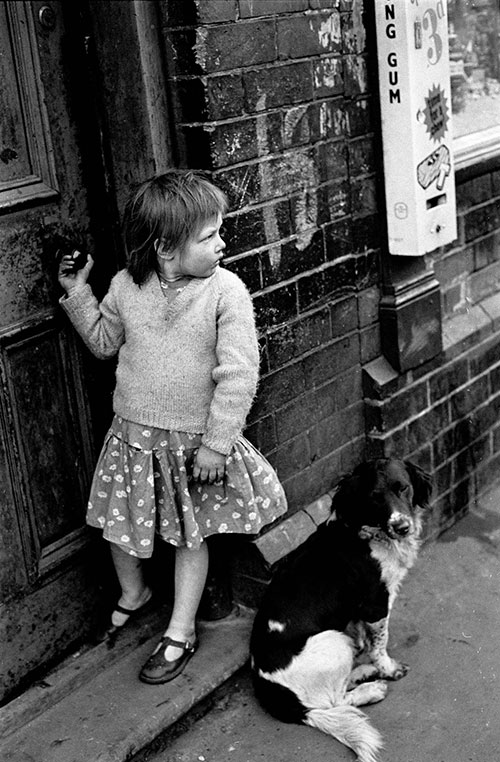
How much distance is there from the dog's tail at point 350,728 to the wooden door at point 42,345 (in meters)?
0.92

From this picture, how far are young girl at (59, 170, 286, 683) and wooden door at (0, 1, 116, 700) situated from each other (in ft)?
0.42

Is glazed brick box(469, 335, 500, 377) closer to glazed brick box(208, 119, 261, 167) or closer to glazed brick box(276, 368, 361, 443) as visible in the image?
glazed brick box(276, 368, 361, 443)

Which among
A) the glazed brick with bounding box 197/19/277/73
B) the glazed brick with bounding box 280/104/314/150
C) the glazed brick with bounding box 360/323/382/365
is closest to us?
the glazed brick with bounding box 197/19/277/73

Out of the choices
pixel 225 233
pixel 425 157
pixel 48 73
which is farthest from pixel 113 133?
pixel 425 157

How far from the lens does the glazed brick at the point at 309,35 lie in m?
3.40

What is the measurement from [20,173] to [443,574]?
92.0 inches

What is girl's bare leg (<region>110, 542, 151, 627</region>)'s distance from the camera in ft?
11.3

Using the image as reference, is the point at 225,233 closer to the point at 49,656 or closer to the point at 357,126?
the point at 357,126

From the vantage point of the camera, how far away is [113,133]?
3.23 meters

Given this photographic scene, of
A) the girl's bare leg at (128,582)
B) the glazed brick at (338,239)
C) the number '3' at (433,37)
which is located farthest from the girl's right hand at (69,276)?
the number '3' at (433,37)

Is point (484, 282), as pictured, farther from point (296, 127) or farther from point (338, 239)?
point (296, 127)

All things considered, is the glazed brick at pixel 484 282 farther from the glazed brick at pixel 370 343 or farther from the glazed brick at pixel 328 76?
the glazed brick at pixel 328 76

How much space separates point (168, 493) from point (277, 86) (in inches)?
55.1

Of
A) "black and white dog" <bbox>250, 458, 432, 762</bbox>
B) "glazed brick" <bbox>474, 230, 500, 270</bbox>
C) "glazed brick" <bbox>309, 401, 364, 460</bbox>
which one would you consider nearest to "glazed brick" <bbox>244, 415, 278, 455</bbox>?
"glazed brick" <bbox>309, 401, 364, 460</bbox>
